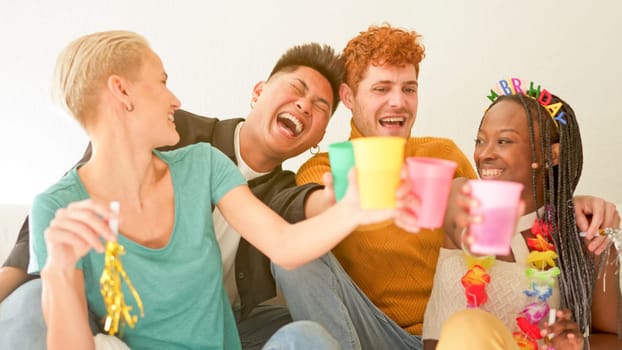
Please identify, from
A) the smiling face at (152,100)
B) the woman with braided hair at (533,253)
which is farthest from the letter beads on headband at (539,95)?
the smiling face at (152,100)

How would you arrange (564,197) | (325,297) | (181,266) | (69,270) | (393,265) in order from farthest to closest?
1. (393,265)
2. (564,197)
3. (325,297)
4. (181,266)
5. (69,270)

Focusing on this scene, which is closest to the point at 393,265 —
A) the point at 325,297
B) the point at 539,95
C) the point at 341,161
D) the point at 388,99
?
the point at 325,297

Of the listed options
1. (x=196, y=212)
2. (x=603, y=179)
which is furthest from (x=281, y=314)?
(x=603, y=179)

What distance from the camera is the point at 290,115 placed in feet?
6.38

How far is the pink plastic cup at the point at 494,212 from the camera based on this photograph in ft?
3.53

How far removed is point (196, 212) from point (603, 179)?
163 cm

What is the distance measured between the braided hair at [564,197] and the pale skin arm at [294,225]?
697 millimetres

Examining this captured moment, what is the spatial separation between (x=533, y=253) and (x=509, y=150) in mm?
260

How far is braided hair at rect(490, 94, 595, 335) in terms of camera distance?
163 cm

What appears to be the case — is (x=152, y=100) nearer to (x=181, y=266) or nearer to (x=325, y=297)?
(x=181, y=266)

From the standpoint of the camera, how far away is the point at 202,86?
8.41 feet

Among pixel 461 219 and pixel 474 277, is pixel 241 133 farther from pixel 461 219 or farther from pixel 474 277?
pixel 461 219

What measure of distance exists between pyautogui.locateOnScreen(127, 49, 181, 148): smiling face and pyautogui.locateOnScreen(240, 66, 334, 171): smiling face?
565 mm

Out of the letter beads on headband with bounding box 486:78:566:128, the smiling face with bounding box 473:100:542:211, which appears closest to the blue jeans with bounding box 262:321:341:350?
the smiling face with bounding box 473:100:542:211
